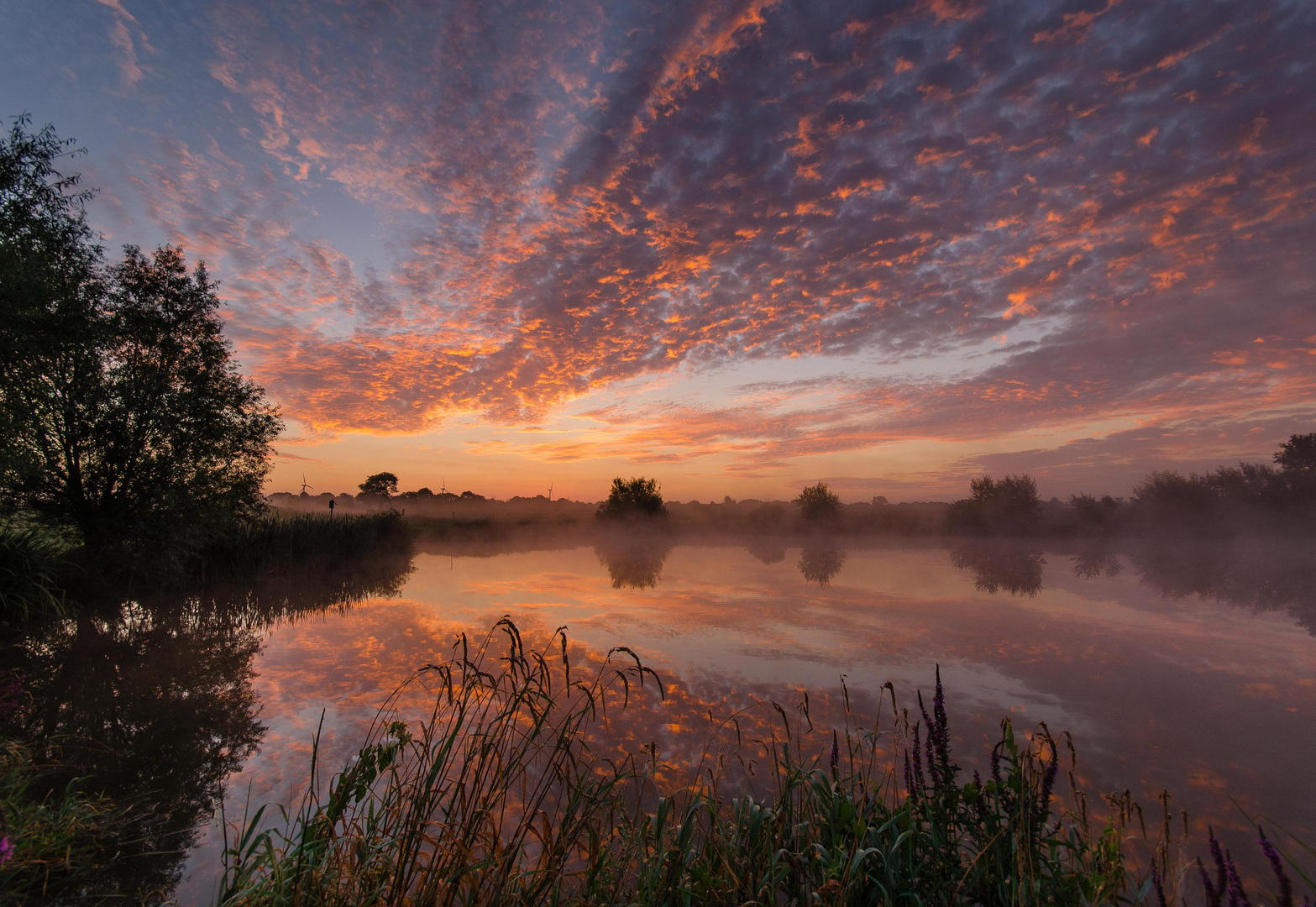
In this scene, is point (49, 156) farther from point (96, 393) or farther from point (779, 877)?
point (779, 877)

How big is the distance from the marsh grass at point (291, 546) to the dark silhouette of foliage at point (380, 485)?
174ft

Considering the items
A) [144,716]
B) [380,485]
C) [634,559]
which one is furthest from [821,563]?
[380,485]

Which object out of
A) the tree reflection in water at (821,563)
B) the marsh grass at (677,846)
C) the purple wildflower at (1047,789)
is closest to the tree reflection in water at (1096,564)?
the tree reflection in water at (821,563)

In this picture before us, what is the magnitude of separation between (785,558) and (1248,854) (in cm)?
2264

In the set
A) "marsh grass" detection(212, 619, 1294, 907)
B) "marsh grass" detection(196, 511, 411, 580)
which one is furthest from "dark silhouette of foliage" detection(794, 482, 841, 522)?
"marsh grass" detection(212, 619, 1294, 907)

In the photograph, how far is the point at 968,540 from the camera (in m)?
38.4

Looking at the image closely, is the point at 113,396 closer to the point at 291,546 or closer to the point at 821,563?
the point at 291,546

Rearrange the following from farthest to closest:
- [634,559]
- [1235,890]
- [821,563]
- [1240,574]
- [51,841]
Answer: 1. [634,559]
2. [821,563]
3. [1240,574]
4. [51,841]
5. [1235,890]

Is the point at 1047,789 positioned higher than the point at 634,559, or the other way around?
the point at 1047,789

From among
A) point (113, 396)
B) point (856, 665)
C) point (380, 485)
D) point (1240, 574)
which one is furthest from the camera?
point (380, 485)

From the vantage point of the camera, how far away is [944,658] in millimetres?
8516

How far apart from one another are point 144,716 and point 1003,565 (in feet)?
87.6

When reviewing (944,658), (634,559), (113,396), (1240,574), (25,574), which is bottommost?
(944,658)

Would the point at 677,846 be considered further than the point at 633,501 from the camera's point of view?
No
